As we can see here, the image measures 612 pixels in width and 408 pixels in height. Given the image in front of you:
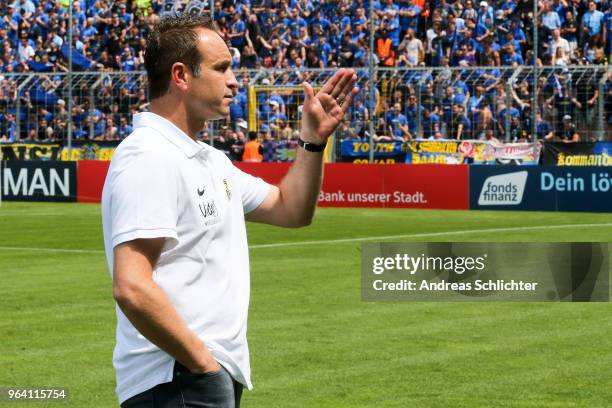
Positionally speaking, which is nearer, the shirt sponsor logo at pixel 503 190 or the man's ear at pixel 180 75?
the man's ear at pixel 180 75

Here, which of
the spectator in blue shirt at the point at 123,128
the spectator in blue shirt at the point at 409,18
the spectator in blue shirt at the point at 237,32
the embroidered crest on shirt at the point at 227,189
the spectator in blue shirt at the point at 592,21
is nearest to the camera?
the embroidered crest on shirt at the point at 227,189

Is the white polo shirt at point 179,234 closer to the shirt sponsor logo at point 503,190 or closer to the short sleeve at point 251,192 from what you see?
the short sleeve at point 251,192

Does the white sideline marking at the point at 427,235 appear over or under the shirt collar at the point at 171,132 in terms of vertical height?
under

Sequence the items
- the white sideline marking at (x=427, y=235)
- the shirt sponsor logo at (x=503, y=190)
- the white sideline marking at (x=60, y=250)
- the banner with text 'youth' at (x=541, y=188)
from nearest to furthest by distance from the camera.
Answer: the white sideline marking at (x=60, y=250) < the white sideline marking at (x=427, y=235) < the banner with text 'youth' at (x=541, y=188) < the shirt sponsor logo at (x=503, y=190)

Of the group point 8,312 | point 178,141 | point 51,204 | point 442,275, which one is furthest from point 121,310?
point 51,204

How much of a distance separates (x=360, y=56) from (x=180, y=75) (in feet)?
99.5

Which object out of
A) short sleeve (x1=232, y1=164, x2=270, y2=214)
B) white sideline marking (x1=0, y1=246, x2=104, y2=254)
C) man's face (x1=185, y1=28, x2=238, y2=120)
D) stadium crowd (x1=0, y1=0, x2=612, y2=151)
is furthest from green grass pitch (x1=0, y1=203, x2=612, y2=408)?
stadium crowd (x1=0, y1=0, x2=612, y2=151)

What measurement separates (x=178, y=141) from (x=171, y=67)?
0.23 metres

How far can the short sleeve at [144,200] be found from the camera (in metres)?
3.74

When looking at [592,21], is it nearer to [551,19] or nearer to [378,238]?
[551,19]

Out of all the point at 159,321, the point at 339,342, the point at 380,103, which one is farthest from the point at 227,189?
the point at 380,103

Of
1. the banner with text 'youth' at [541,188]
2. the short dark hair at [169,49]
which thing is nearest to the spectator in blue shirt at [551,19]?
the banner with text 'youth' at [541,188]

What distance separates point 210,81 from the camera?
4.04m

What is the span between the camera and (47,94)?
34750 millimetres
